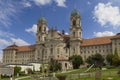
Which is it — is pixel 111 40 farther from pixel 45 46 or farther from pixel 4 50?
pixel 4 50

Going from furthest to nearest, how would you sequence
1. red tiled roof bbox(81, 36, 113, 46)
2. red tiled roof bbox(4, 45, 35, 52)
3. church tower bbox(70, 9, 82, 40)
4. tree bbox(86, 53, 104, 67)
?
red tiled roof bbox(4, 45, 35, 52)
church tower bbox(70, 9, 82, 40)
red tiled roof bbox(81, 36, 113, 46)
tree bbox(86, 53, 104, 67)

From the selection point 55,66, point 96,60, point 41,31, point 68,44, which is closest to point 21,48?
point 41,31

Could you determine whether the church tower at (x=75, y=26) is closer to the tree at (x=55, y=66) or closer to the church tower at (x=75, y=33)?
the church tower at (x=75, y=33)

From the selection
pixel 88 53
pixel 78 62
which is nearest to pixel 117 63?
pixel 78 62

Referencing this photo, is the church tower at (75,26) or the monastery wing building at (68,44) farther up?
the church tower at (75,26)

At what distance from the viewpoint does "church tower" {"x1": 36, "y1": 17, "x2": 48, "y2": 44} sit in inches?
5343

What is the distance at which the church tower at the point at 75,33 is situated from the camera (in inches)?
4803

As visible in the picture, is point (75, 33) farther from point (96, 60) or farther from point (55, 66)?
point (55, 66)

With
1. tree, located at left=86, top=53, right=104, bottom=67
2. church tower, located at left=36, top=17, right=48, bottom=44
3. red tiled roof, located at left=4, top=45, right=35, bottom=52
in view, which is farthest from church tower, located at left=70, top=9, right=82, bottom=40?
red tiled roof, located at left=4, top=45, right=35, bottom=52

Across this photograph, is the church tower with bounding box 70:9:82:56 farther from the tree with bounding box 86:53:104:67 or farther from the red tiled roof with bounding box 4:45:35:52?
the red tiled roof with bounding box 4:45:35:52

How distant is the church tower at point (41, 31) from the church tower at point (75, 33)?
18297 millimetres

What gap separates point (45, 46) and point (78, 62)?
27224 mm

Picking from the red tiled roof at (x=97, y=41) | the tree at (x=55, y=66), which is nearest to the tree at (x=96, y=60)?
the tree at (x=55, y=66)

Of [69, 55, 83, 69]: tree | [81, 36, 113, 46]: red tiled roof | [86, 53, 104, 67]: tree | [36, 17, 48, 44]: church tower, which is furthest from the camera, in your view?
→ [36, 17, 48, 44]: church tower
